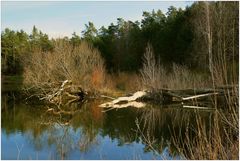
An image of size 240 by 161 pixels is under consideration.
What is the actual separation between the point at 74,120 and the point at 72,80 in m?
6.74

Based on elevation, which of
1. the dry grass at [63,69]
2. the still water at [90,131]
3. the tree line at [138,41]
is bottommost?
the still water at [90,131]

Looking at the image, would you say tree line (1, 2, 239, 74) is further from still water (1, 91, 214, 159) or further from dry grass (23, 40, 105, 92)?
still water (1, 91, 214, 159)

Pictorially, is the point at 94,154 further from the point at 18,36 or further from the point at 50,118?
the point at 18,36

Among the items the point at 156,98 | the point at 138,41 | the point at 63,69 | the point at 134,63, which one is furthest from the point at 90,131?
the point at 138,41

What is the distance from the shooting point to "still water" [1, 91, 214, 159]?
27.5 ft

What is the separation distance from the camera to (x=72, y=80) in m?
19.8

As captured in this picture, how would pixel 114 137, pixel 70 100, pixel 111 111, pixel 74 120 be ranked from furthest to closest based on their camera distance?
pixel 70 100, pixel 111 111, pixel 74 120, pixel 114 137

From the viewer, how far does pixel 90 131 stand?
36.7ft

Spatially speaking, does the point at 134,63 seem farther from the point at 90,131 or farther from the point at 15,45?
the point at 90,131

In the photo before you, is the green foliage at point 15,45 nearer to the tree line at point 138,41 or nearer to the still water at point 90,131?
the tree line at point 138,41

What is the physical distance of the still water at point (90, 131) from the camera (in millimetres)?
8367

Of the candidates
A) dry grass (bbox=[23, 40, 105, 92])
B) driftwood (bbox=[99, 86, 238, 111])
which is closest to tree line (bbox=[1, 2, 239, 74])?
dry grass (bbox=[23, 40, 105, 92])

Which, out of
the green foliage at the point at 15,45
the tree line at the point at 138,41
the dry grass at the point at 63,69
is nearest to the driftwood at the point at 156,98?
the dry grass at the point at 63,69

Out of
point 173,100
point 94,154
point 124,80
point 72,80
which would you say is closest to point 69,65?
point 72,80
